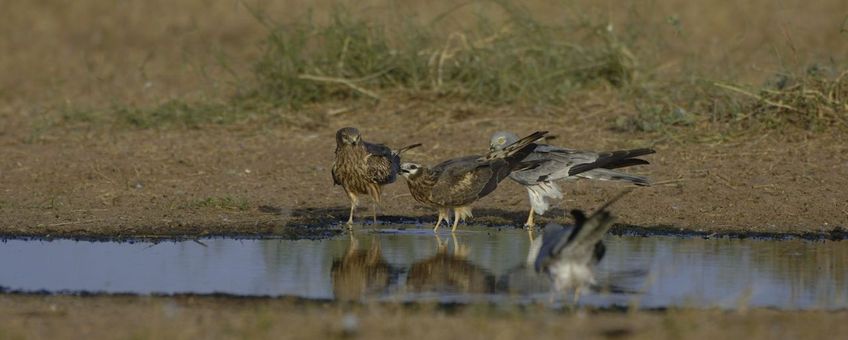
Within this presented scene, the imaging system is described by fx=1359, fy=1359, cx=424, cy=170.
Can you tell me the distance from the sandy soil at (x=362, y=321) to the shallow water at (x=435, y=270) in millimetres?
312

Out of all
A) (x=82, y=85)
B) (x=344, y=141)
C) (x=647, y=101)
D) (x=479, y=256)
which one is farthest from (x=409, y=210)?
(x=82, y=85)

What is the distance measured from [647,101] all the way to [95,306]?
8.11 metres

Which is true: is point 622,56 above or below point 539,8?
below

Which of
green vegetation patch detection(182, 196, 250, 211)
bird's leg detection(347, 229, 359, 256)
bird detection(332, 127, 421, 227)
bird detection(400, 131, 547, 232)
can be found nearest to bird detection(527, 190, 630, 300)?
bird's leg detection(347, 229, 359, 256)

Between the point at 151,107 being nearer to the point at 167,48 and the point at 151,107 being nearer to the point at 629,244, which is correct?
the point at 167,48

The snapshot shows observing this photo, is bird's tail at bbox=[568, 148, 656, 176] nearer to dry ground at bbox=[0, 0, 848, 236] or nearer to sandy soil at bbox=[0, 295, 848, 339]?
dry ground at bbox=[0, 0, 848, 236]

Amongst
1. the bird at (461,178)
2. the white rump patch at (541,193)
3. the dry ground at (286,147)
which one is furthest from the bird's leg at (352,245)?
the white rump patch at (541,193)

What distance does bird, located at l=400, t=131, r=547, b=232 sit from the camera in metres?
9.62

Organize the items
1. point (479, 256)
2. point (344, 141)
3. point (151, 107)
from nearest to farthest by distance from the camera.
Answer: point (479, 256)
point (344, 141)
point (151, 107)

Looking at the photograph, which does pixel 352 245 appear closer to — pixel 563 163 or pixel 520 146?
pixel 520 146

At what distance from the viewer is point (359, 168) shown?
401 inches

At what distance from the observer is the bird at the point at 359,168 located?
33.5 ft

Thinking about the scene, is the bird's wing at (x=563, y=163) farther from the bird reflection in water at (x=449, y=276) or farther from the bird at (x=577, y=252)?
the bird at (x=577, y=252)

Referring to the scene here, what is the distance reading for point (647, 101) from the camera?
1377cm
